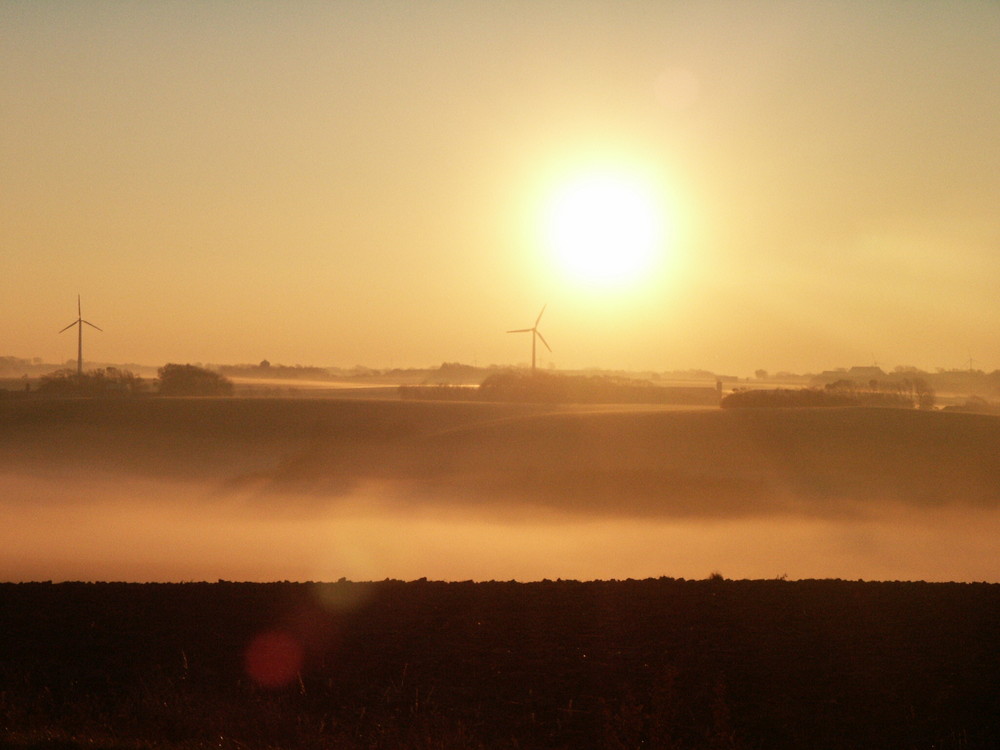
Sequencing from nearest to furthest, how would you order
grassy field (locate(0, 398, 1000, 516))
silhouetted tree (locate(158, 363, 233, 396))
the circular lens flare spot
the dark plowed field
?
the dark plowed field < the circular lens flare spot < grassy field (locate(0, 398, 1000, 516)) < silhouetted tree (locate(158, 363, 233, 396))

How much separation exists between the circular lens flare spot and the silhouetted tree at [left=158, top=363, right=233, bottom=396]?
68678 millimetres

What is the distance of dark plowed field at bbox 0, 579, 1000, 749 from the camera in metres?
8.15

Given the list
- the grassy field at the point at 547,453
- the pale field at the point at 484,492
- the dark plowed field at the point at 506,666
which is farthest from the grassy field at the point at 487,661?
the grassy field at the point at 547,453

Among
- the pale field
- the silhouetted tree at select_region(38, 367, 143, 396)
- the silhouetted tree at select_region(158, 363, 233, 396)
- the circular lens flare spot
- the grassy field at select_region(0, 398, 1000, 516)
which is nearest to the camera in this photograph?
the circular lens flare spot

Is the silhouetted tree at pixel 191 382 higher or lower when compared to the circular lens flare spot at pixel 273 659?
higher

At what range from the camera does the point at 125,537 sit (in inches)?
1142

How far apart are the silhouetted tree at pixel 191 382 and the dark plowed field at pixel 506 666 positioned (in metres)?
67.7

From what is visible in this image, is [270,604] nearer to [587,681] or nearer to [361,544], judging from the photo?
[587,681]

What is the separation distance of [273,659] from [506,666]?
93.3 inches

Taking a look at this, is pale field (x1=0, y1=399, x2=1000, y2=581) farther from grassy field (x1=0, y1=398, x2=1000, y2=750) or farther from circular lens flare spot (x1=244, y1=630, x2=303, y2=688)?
circular lens flare spot (x1=244, y1=630, x2=303, y2=688)

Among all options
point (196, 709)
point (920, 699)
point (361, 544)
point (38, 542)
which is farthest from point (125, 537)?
point (920, 699)

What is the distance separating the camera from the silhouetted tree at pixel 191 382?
77875 mm

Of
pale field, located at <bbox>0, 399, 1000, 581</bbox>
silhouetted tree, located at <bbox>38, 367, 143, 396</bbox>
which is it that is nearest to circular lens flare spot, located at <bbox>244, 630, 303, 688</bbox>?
pale field, located at <bbox>0, 399, 1000, 581</bbox>

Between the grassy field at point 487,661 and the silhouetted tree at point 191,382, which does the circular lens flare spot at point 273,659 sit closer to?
the grassy field at point 487,661
